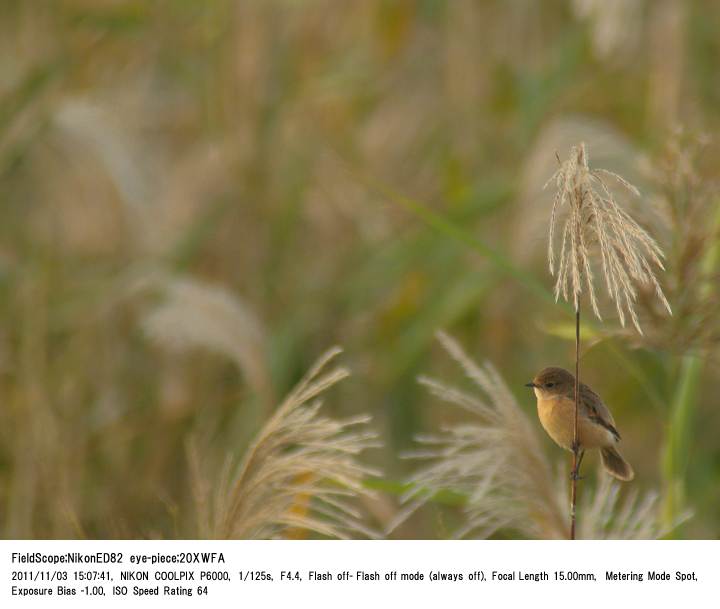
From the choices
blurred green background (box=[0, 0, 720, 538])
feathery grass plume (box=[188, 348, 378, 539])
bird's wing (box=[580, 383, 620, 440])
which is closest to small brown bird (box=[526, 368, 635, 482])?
bird's wing (box=[580, 383, 620, 440])

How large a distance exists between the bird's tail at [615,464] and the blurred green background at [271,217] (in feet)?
2.41

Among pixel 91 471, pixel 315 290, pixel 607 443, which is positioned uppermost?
pixel 315 290

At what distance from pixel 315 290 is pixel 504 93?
23.5 inches

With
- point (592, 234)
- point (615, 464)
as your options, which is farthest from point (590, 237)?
point (615, 464)

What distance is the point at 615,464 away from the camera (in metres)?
0.57

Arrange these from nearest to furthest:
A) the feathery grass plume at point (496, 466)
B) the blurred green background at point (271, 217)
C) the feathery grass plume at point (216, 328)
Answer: the feathery grass plume at point (496, 466) → the feathery grass plume at point (216, 328) → the blurred green background at point (271, 217)

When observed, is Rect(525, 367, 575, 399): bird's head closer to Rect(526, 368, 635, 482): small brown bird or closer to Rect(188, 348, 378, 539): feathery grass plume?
Rect(526, 368, 635, 482): small brown bird

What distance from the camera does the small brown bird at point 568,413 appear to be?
0.52m

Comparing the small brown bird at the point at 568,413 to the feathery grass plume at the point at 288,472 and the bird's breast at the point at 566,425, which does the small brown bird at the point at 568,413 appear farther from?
the feathery grass plume at the point at 288,472

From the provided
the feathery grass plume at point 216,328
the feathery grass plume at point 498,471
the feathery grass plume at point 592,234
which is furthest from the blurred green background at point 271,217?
the feathery grass plume at point 592,234

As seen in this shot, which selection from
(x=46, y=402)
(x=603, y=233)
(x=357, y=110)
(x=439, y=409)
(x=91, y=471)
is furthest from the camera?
(x=357, y=110)

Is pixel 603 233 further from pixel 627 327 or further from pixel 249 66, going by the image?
pixel 249 66

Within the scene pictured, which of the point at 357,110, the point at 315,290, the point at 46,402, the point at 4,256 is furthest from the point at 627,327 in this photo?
the point at 357,110

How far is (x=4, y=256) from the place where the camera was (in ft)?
6.71
